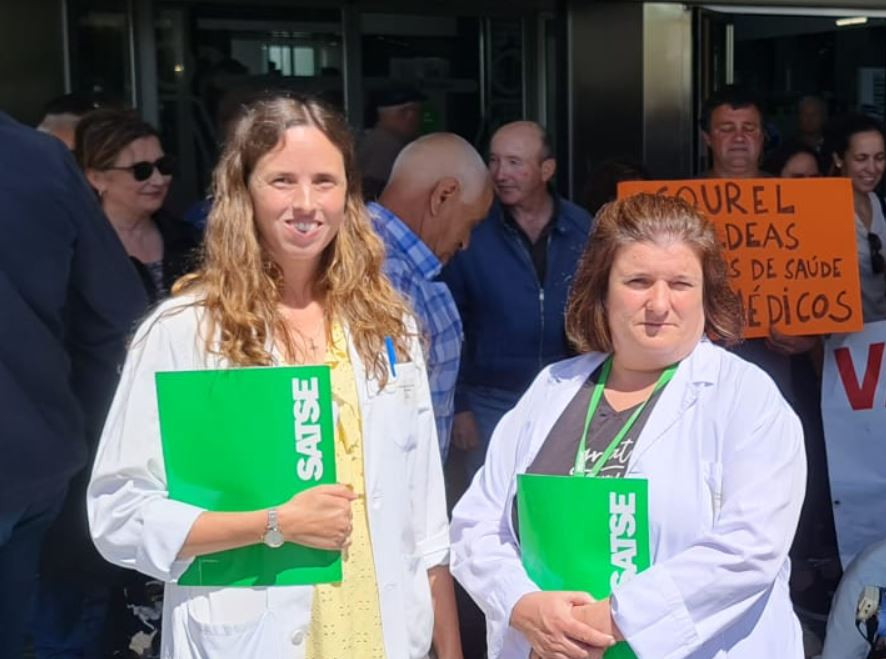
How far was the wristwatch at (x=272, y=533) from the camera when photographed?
202cm

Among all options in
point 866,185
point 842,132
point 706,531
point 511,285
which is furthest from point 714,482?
point 842,132

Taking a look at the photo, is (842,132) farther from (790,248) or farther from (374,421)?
(374,421)

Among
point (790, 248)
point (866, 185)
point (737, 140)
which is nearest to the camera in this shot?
point (790, 248)

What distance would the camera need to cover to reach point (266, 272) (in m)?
2.20

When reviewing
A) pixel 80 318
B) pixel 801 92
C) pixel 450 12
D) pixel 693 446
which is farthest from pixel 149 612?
pixel 801 92

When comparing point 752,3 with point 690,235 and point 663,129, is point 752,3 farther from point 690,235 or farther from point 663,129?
point 690,235

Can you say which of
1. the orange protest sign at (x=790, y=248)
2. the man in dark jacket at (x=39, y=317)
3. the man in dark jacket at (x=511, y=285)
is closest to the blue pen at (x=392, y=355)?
the man in dark jacket at (x=39, y=317)

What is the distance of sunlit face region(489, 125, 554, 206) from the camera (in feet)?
14.5

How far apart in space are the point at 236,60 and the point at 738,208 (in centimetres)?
359

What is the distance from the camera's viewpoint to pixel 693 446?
7.16ft

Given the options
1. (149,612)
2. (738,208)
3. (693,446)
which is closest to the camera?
(693,446)

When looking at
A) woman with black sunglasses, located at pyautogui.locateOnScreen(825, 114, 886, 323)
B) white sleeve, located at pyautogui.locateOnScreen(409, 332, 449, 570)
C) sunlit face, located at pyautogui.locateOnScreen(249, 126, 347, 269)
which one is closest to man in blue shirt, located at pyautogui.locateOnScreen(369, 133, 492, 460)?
white sleeve, located at pyautogui.locateOnScreen(409, 332, 449, 570)

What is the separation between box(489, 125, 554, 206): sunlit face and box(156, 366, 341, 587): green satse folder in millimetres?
2462

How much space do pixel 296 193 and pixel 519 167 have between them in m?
2.32
